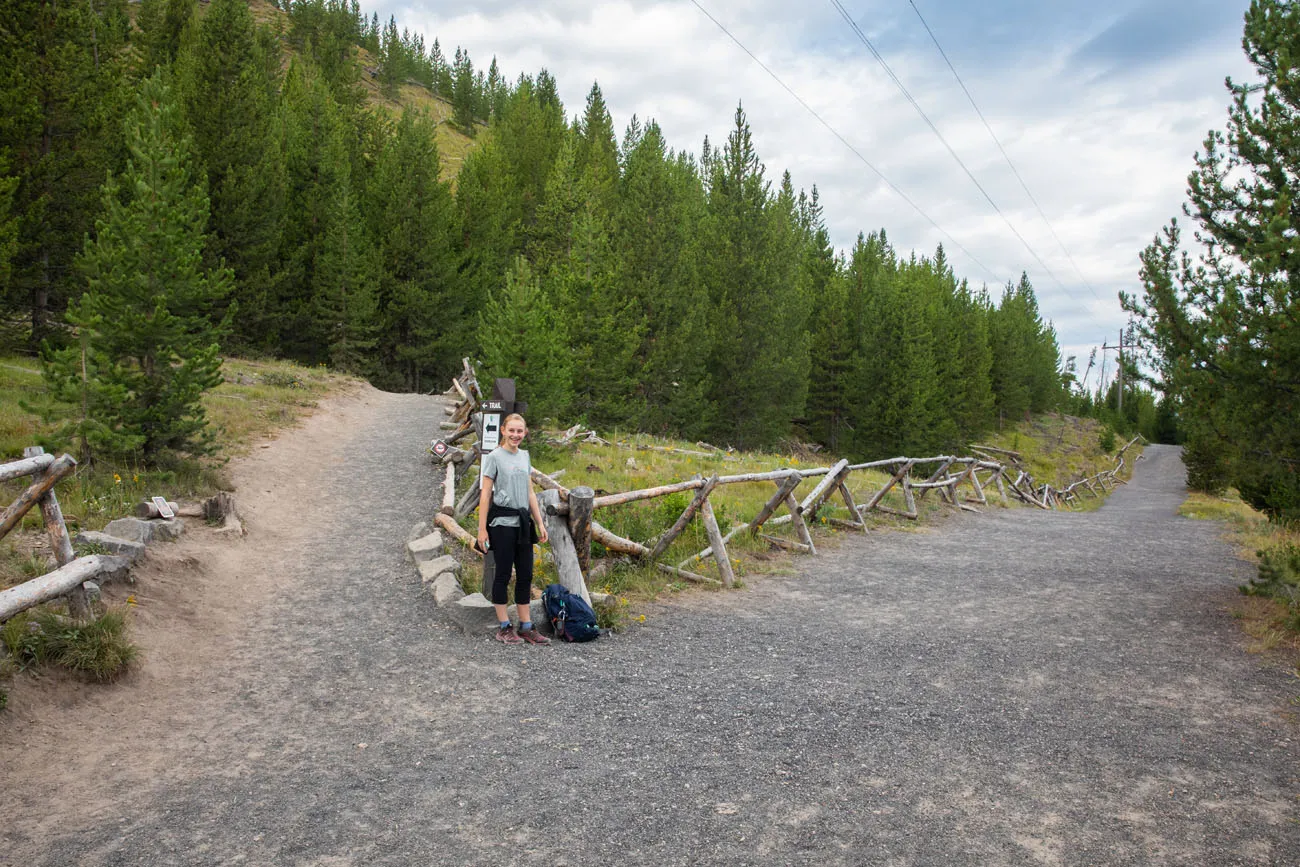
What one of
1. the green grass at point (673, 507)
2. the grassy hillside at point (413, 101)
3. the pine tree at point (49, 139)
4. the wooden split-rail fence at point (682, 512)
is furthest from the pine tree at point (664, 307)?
the grassy hillside at point (413, 101)

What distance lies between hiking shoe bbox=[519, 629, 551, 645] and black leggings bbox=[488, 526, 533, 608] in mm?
121

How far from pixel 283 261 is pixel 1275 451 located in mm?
32310

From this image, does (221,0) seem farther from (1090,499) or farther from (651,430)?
(1090,499)

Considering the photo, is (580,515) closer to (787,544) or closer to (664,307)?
(787,544)

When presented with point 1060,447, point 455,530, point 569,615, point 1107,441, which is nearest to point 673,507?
point 455,530

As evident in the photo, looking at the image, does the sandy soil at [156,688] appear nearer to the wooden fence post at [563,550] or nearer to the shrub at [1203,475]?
the wooden fence post at [563,550]

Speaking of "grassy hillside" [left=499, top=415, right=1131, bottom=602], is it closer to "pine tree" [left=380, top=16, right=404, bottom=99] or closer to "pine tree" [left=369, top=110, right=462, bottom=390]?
"pine tree" [left=369, top=110, right=462, bottom=390]

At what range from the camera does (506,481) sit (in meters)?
6.54

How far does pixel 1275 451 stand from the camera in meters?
6.93

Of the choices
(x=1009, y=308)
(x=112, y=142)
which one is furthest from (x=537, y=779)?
(x=1009, y=308)

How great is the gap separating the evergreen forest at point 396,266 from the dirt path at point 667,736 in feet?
15.7

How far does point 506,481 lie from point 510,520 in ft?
1.16

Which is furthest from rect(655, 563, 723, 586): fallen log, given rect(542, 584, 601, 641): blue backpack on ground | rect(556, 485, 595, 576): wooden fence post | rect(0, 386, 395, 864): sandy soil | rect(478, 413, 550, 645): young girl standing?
rect(0, 386, 395, 864): sandy soil

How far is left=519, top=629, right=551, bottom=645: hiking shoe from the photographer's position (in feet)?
21.7
